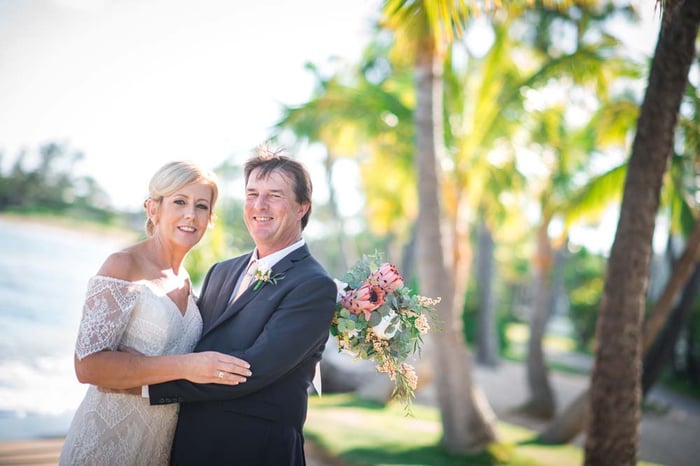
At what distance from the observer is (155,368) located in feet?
8.64

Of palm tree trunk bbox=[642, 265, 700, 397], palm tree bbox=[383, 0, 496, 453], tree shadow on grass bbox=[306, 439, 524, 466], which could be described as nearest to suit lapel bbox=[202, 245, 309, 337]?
tree shadow on grass bbox=[306, 439, 524, 466]

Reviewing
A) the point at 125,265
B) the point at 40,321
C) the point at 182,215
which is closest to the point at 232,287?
the point at 182,215

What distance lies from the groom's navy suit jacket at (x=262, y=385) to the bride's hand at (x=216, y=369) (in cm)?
5

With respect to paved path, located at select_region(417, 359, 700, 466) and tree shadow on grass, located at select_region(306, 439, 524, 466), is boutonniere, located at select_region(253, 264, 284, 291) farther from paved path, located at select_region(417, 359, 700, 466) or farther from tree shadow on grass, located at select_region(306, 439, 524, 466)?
paved path, located at select_region(417, 359, 700, 466)

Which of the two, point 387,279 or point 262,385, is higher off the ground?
point 387,279

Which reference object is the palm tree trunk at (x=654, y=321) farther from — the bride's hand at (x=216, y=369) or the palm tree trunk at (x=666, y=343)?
the bride's hand at (x=216, y=369)

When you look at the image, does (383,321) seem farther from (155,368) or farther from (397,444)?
(397,444)

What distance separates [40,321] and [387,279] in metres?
17.7

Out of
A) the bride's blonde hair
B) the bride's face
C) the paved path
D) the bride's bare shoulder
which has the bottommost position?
the paved path

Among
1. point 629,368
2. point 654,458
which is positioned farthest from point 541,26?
point 629,368

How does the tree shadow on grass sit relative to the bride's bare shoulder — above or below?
below

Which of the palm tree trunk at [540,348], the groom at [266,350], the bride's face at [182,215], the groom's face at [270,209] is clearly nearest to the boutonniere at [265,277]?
the groom at [266,350]

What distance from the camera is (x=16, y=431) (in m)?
7.80

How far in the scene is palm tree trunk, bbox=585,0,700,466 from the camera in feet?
18.4
